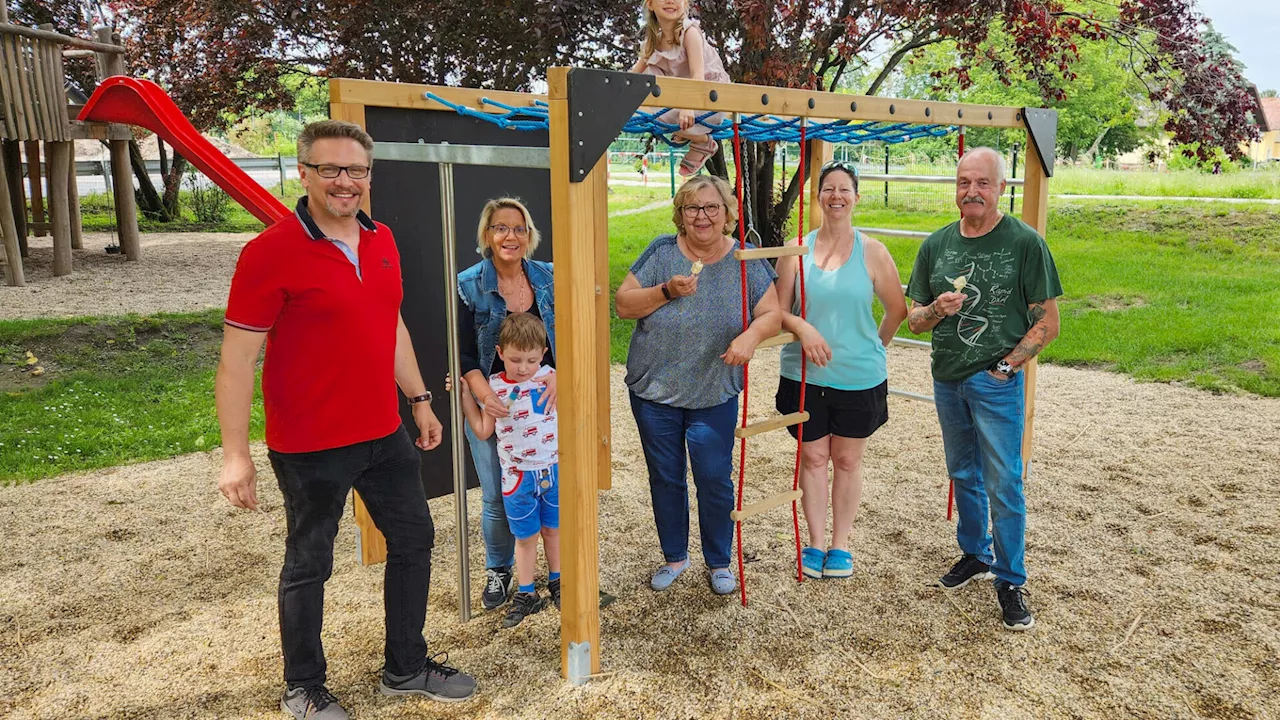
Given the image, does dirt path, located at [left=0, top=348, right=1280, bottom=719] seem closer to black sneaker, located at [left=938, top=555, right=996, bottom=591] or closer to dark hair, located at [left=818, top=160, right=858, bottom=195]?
black sneaker, located at [left=938, top=555, right=996, bottom=591]

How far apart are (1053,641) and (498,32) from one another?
693 cm

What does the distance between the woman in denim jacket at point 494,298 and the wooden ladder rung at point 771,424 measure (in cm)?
69

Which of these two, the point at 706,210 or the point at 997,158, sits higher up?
the point at 997,158

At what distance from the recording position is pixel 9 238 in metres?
8.80

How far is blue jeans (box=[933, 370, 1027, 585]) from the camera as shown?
3.35m

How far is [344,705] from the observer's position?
2936 mm

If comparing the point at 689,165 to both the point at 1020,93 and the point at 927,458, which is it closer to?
the point at 927,458

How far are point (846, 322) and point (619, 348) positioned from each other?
4560 mm

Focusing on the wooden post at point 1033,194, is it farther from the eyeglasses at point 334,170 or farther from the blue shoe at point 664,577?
the eyeglasses at point 334,170

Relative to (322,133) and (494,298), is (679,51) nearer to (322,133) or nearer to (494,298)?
(494,298)

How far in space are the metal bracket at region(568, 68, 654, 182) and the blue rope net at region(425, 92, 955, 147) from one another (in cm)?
49

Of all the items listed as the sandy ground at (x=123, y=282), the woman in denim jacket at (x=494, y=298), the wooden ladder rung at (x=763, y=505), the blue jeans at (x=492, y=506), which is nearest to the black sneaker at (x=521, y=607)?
the blue jeans at (x=492, y=506)

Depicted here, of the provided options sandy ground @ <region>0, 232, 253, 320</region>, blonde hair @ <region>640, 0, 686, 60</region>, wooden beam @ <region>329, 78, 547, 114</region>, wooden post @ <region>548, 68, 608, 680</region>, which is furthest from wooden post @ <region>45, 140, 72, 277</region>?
wooden post @ <region>548, 68, 608, 680</region>

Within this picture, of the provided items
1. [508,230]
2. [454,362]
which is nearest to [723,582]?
[454,362]
